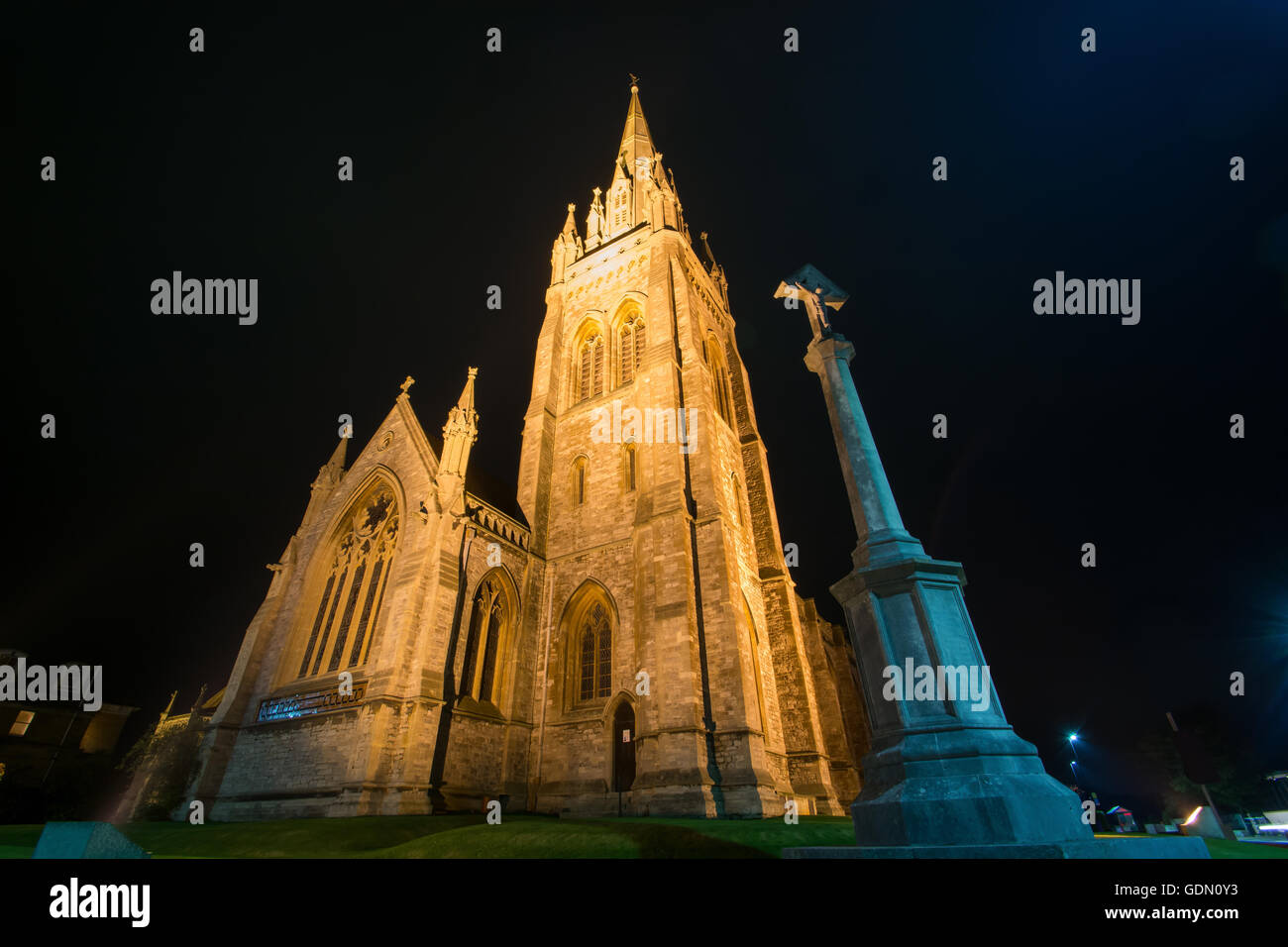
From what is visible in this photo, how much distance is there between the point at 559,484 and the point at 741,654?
10586 mm

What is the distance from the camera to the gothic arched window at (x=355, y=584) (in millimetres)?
16891

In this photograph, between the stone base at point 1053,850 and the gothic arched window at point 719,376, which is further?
the gothic arched window at point 719,376

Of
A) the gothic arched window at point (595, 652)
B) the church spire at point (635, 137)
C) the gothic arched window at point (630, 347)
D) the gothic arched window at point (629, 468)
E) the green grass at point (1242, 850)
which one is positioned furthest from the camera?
the church spire at point (635, 137)

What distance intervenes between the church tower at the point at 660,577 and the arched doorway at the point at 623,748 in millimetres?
58

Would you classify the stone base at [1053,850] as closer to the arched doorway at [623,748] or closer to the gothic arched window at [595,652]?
the arched doorway at [623,748]

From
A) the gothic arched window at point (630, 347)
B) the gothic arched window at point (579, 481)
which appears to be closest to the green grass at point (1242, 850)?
the gothic arched window at point (579, 481)

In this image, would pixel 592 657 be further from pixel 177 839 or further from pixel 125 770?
pixel 125 770

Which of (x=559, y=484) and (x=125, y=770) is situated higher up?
(x=559, y=484)

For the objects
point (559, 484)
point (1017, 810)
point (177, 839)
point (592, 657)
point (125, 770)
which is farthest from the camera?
point (125, 770)

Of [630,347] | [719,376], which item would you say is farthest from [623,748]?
[719,376]

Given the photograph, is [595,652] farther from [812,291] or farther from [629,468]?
[812,291]

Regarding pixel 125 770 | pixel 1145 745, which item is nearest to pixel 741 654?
pixel 1145 745
